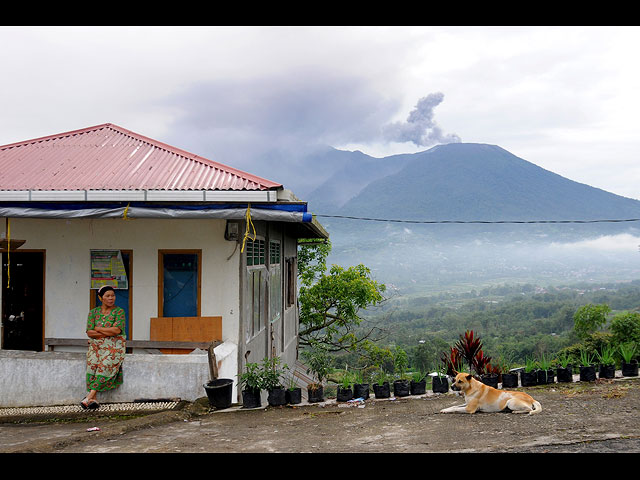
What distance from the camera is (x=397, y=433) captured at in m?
5.75

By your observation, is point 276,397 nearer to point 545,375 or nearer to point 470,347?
point 470,347

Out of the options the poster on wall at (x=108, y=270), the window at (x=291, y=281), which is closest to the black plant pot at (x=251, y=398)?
the poster on wall at (x=108, y=270)

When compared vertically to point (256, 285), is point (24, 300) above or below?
below

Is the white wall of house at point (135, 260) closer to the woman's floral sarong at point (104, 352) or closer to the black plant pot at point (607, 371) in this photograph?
the woman's floral sarong at point (104, 352)

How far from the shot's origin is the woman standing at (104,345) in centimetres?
687

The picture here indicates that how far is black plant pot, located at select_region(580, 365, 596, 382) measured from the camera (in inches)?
326

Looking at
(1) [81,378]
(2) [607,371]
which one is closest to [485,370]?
(2) [607,371]

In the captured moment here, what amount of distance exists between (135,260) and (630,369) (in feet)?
26.2

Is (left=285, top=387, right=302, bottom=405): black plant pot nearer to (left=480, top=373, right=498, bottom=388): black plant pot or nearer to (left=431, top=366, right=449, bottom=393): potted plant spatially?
(left=431, top=366, right=449, bottom=393): potted plant

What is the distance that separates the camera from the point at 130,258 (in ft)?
27.1

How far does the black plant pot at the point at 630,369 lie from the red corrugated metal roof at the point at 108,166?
624 centimetres

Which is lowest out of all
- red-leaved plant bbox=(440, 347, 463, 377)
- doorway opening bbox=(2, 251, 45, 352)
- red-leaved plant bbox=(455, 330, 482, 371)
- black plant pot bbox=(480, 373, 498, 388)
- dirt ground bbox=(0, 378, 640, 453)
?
dirt ground bbox=(0, 378, 640, 453)

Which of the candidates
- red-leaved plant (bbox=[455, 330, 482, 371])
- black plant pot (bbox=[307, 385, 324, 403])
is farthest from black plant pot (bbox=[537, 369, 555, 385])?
black plant pot (bbox=[307, 385, 324, 403])

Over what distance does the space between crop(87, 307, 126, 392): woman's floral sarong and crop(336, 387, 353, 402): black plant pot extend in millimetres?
3007
